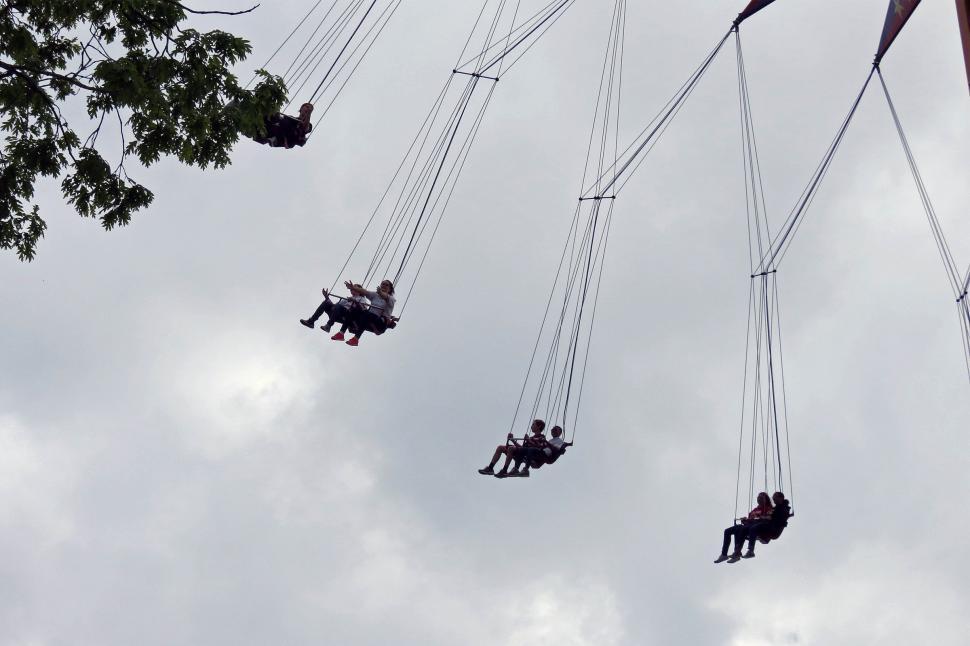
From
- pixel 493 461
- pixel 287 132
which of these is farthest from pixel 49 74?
pixel 493 461

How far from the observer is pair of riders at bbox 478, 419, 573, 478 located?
72.0 feet

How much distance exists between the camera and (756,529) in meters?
21.4

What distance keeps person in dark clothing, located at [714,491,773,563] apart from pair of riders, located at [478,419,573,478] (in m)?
3.08

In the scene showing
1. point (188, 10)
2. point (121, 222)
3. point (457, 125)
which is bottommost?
point (121, 222)

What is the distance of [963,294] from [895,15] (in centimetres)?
458

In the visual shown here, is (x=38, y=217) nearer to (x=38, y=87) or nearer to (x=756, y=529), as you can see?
(x=38, y=87)

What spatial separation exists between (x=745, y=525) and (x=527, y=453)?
3.78 meters

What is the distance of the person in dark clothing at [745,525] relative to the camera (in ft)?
70.3

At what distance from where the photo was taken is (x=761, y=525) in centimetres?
2138

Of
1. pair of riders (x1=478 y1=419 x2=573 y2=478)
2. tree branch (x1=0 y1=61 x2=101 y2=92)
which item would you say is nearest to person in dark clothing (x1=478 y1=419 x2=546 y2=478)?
pair of riders (x1=478 y1=419 x2=573 y2=478)

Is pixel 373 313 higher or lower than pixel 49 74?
higher

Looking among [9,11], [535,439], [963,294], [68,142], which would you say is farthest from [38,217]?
[963,294]

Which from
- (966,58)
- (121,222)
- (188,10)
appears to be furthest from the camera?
(966,58)

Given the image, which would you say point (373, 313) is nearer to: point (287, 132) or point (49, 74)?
point (287, 132)
